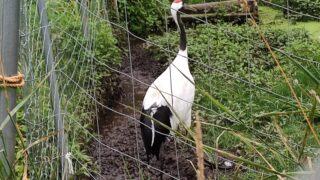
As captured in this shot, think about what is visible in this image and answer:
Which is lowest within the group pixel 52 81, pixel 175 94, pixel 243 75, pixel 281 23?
pixel 243 75

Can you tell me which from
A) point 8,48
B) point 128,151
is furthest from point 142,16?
point 8,48

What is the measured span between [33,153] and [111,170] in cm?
227

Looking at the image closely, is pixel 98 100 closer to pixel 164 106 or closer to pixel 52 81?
pixel 164 106

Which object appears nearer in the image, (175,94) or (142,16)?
(175,94)

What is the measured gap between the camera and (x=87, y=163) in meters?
4.25

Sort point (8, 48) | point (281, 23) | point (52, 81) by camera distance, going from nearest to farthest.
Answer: point (8, 48), point (52, 81), point (281, 23)

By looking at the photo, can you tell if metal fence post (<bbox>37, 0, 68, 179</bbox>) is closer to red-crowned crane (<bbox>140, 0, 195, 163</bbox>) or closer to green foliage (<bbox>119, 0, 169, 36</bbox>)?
red-crowned crane (<bbox>140, 0, 195, 163</bbox>)

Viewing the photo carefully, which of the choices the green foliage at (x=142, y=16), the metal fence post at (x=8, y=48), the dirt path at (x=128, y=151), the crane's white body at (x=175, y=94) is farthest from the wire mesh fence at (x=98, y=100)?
the green foliage at (x=142, y=16)

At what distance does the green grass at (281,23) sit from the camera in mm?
7900

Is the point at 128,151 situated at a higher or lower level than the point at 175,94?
lower

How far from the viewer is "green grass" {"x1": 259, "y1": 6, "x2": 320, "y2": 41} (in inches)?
311

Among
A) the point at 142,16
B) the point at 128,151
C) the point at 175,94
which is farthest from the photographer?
the point at 142,16

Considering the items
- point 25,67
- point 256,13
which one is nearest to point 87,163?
point 25,67

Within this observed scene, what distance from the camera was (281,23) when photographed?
845 cm
